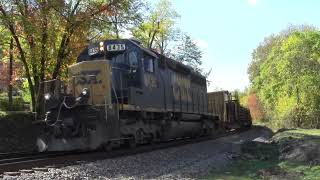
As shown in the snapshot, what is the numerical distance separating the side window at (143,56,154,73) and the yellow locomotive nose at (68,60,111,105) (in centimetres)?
233

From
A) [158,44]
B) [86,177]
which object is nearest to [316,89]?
[158,44]

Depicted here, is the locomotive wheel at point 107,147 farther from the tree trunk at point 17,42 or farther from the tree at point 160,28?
the tree at point 160,28

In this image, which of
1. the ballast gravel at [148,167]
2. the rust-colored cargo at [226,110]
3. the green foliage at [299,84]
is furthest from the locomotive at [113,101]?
the green foliage at [299,84]

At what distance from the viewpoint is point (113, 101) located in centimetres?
1631

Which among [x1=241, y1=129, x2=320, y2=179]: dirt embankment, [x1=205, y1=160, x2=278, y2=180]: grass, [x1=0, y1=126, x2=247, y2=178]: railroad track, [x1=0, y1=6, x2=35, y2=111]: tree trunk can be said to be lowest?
[x1=205, y1=160, x2=278, y2=180]: grass

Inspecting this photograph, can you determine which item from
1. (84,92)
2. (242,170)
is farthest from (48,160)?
(242,170)

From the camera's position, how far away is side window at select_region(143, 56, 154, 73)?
18.5m

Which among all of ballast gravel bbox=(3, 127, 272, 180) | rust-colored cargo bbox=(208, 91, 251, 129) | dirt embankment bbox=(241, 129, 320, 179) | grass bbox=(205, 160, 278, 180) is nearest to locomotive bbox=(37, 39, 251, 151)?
ballast gravel bbox=(3, 127, 272, 180)

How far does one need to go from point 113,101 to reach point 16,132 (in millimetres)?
9750

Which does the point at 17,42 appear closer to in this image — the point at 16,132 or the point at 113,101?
the point at 16,132

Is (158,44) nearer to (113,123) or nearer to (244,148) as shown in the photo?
(244,148)

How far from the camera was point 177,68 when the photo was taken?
75.9ft

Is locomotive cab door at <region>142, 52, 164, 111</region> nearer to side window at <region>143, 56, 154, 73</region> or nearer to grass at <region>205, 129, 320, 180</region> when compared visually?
side window at <region>143, 56, 154, 73</region>

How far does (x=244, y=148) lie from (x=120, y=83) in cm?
592
